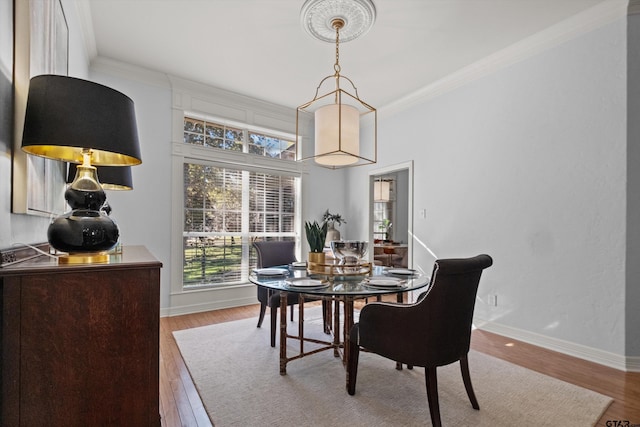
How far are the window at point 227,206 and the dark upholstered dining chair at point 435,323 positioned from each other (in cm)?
293

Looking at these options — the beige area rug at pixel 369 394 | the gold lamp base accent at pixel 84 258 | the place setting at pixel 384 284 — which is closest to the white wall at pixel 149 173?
the beige area rug at pixel 369 394

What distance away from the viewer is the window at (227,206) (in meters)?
4.05

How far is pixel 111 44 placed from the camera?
3.16 metres

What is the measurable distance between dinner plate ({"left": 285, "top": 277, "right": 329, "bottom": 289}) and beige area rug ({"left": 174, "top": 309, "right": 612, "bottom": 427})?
2.30 ft

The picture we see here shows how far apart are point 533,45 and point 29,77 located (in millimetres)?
3829

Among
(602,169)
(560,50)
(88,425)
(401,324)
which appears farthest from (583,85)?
(88,425)

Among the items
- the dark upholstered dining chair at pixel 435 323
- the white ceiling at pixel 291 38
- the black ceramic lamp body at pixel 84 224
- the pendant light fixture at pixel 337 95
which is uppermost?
the white ceiling at pixel 291 38

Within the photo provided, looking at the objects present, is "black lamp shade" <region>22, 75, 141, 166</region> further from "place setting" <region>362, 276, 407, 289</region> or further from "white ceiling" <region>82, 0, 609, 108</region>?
"white ceiling" <region>82, 0, 609, 108</region>

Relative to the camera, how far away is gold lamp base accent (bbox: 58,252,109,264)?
1158mm

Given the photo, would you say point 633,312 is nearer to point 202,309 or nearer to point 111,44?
point 202,309

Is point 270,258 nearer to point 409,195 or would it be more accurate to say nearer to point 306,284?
point 306,284

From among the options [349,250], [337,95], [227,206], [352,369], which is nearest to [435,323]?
[352,369]

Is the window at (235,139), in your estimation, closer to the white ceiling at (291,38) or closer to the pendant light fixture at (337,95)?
the white ceiling at (291,38)

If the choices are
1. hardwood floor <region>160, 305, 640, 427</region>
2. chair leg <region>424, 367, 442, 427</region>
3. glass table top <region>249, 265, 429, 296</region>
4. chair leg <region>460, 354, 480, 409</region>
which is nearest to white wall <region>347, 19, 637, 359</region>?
hardwood floor <region>160, 305, 640, 427</region>
